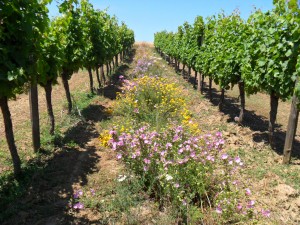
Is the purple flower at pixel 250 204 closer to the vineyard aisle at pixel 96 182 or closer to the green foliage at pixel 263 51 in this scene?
the vineyard aisle at pixel 96 182

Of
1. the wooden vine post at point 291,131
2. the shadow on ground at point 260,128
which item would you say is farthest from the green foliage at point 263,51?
the shadow on ground at point 260,128

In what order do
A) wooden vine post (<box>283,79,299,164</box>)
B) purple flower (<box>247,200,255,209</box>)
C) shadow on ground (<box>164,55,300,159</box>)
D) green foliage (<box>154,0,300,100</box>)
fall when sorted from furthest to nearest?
shadow on ground (<box>164,55,300,159</box>) → wooden vine post (<box>283,79,299,164</box>) → green foliage (<box>154,0,300,100</box>) → purple flower (<box>247,200,255,209</box>)

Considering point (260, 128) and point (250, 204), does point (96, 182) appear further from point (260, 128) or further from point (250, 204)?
point (260, 128)

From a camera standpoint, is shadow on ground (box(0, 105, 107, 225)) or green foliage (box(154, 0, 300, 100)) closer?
shadow on ground (box(0, 105, 107, 225))

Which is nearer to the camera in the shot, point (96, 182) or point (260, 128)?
point (96, 182)

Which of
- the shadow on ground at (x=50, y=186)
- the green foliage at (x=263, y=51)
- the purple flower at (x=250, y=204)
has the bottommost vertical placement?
the shadow on ground at (x=50, y=186)

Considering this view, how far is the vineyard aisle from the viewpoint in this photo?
536 cm

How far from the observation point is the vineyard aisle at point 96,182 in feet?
17.6

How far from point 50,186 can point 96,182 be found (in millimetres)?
1118

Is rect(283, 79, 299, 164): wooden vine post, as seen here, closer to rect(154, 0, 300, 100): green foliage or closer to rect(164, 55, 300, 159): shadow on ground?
rect(154, 0, 300, 100): green foliage

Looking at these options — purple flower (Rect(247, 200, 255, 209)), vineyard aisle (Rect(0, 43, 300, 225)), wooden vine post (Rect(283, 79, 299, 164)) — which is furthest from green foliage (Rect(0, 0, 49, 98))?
wooden vine post (Rect(283, 79, 299, 164))

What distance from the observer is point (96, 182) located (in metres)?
6.78

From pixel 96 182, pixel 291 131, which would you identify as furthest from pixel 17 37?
pixel 291 131

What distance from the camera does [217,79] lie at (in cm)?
1291
